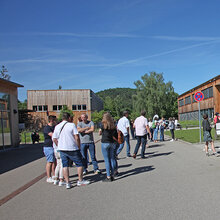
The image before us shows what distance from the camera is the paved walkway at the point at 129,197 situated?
4332mm

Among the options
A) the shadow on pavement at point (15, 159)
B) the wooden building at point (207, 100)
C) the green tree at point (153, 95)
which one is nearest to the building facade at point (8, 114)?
the shadow on pavement at point (15, 159)

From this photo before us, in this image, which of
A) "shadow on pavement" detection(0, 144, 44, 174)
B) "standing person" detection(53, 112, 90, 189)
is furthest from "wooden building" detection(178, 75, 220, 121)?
"standing person" detection(53, 112, 90, 189)

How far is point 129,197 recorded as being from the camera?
523 centimetres

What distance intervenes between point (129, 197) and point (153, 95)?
57164 mm

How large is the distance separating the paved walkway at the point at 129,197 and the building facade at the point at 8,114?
419 inches

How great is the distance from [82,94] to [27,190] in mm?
64199

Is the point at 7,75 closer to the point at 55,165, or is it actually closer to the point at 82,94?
the point at 82,94

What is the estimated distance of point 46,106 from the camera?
2749 inches

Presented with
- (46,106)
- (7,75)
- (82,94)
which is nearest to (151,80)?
(82,94)

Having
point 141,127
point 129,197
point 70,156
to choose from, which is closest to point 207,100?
point 141,127

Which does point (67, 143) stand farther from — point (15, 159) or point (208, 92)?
point (208, 92)

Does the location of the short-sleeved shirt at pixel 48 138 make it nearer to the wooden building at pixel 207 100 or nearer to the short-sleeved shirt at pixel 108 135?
the short-sleeved shirt at pixel 108 135

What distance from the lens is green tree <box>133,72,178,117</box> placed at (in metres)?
61.1

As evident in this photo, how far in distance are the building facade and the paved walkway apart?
10.7 metres
